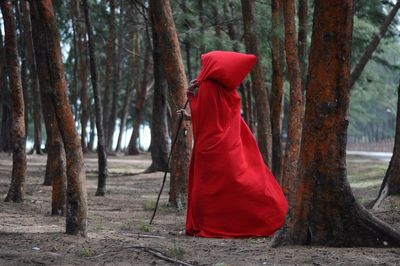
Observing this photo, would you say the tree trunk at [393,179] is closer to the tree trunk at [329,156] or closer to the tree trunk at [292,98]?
the tree trunk at [292,98]

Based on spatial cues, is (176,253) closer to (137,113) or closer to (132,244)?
(132,244)

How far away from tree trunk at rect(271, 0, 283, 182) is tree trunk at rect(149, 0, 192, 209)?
2.86m

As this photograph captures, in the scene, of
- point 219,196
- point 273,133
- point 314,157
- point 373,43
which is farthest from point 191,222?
point 373,43

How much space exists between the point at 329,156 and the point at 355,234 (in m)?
0.80

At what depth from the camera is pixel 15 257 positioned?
590 cm

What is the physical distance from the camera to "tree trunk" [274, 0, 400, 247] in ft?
20.8

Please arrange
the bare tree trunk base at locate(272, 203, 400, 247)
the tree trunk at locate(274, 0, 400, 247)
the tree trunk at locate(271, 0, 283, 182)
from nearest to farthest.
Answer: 1. the tree trunk at locate(274, 0, 400, 247)
2. the bare tree trunk base at locate(272, 203, 400, 247)
3. the tree trunk at locate(271, 0, 283, 182)

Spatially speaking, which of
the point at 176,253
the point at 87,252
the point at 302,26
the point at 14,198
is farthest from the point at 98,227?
the point at 302,26

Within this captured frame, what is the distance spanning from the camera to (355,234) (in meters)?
6.48

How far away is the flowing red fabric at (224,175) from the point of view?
8188mm

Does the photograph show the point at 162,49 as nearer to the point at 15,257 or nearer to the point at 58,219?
the point at 58,219

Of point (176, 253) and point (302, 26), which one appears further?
point (302, 26)

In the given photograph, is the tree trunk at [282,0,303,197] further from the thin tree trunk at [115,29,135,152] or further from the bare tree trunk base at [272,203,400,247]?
the thin tree trunk at [115,29,135,152]

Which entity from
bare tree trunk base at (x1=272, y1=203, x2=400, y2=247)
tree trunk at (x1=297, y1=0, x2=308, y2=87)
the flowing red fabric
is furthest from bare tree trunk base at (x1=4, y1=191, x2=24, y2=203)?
tree trunk at (x1=297, y1=0, x2=308, y2=87)
